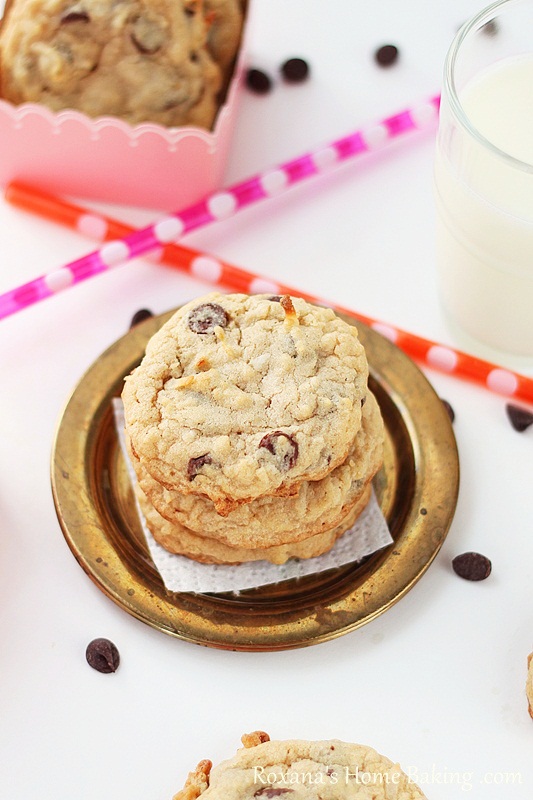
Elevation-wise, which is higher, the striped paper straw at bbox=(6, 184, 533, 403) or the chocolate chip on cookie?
the chocolate chip on cookie

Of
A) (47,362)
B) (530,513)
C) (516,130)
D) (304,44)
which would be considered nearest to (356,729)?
(530,513)

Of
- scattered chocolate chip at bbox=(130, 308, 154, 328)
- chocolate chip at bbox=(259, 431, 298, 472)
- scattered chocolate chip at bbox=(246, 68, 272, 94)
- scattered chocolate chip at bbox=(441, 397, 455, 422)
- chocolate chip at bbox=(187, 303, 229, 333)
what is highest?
scattered chocolate chip at bbox=(246, 68, 272, 94)

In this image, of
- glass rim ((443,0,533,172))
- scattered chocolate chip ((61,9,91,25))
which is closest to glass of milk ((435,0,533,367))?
glass rim ((443,0,533,172))

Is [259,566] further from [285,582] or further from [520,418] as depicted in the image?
[520,418]

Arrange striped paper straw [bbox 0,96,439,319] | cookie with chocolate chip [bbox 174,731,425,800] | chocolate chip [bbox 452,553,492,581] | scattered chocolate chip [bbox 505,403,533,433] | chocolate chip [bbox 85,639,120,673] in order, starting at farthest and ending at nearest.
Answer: striped paper straw [bbox 0,96,439,319] → scattered chocolate chip [bbox 505,403,533,433] → chocolate chip [bbox 452,553,492,581] → chocolate chip [bbox 85,639,120,673] → cookie with chocolate chip [bbox 174,731,425,800]

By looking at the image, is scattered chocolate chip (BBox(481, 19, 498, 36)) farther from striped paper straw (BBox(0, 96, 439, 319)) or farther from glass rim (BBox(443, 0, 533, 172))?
striped paper straw (BBox(0, 96, 439, 319))

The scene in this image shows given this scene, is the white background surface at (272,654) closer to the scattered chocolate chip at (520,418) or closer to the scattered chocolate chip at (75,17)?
the scattered chocolate chip at (520,418)

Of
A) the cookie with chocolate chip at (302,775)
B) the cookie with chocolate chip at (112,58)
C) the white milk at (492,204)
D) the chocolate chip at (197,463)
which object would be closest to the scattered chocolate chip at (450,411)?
the white milk at (492,204)

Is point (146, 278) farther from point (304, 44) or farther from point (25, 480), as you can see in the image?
point (304, 44)

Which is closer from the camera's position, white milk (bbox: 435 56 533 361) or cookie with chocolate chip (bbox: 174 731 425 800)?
cookie with chocolate chip (bbox: 174 731 425 800)
